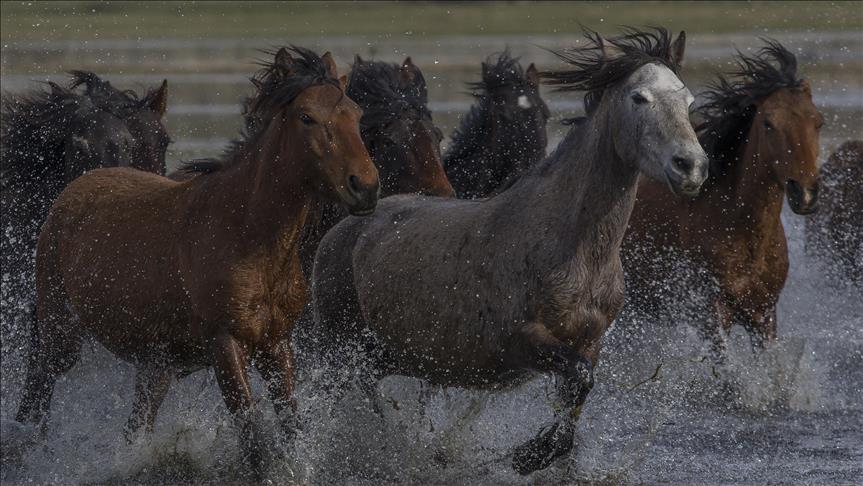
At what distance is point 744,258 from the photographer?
855cm

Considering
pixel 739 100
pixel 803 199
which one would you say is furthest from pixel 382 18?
pixel 803 199

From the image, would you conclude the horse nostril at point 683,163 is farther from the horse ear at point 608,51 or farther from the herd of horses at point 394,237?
the horse ear at point 608,51

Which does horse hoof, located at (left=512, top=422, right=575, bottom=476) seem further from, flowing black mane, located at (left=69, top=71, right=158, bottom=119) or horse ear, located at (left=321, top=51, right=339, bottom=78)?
flowing black mane, located at (left=69, top=71, right=158, bottom=119)

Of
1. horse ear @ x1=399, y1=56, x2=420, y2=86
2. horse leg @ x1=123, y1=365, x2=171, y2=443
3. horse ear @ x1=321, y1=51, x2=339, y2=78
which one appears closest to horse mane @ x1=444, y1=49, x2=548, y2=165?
horse ear @ x1=399, y1=56, x2=420, y2=86

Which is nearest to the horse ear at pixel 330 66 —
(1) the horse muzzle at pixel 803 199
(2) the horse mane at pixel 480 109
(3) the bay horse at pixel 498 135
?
(1) the horse muzzle at pixel 803 199

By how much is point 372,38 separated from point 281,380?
2300cm

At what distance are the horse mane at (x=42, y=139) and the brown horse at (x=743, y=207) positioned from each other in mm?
2984

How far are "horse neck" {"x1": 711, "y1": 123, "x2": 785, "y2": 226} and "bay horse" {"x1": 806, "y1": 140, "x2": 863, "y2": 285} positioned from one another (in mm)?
1395

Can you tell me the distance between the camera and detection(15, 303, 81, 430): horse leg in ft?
25.2

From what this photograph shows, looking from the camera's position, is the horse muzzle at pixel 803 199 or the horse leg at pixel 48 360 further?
the horse muzzle at pixel 803 199

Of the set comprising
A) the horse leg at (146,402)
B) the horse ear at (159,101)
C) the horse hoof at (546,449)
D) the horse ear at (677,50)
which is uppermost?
the horse ear at (677,50)

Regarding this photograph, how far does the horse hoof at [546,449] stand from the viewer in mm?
6355

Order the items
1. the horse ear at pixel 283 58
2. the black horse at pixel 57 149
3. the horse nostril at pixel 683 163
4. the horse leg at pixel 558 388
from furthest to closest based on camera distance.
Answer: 1. the black horse at pixel 57 149
2. the horse ear at pixel 283 58
3. the horse leg at pixel 558 388
4. the horse nostril at pixel 683 163

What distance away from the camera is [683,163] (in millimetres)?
5895
